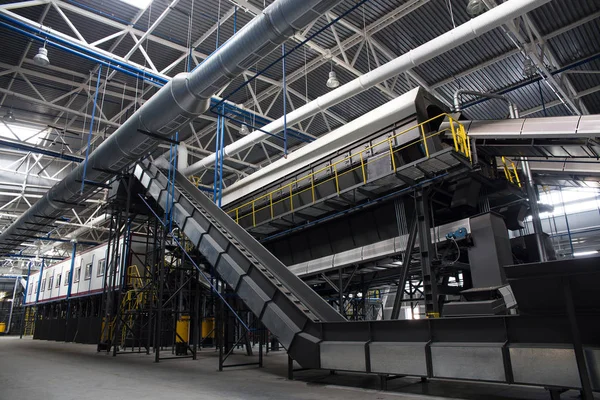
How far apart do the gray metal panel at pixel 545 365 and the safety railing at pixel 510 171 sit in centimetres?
751

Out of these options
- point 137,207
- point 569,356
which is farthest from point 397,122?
point 137,207

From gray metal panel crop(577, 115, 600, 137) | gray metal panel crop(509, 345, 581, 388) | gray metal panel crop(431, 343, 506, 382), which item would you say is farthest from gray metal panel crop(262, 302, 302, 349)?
gray metal panel crop(577, 115, 600, 137)

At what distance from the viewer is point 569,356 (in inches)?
177

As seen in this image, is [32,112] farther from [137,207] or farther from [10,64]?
[137,207]

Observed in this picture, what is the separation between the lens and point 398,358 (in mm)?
6074

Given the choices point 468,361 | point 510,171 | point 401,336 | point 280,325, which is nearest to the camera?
point 468,361

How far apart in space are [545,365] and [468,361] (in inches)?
36.9

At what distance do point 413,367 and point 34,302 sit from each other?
127 ft

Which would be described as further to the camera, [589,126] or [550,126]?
[550,126]

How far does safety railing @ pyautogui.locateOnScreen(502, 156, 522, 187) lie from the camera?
37.7 ft

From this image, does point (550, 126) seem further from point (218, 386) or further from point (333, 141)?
point (218, 386)

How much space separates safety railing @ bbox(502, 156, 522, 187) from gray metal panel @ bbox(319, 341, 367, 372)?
24.7 ft

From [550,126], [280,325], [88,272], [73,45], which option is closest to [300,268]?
[280,325]

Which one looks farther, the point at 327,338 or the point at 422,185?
the point at 422,185
